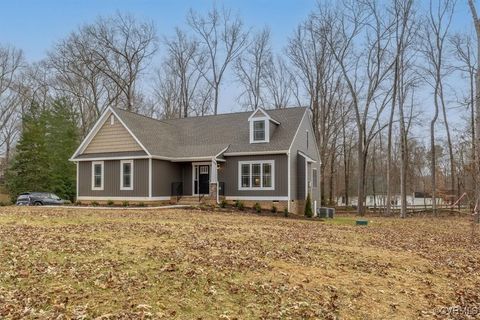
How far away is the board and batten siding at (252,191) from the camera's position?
22.4 metres

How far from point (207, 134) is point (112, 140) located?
5725 mm

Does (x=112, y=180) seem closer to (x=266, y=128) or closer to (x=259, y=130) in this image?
(x=259, y=130)

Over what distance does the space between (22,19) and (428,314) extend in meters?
19.5

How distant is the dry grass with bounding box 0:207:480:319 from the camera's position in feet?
18.4

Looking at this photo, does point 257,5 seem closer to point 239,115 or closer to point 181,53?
point 239,115

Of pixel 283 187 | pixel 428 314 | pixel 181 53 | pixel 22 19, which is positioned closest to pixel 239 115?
pixel 283 187

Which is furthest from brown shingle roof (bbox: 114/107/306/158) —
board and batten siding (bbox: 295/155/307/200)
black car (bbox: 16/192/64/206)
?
black car (bbox: 16/192/64/206)

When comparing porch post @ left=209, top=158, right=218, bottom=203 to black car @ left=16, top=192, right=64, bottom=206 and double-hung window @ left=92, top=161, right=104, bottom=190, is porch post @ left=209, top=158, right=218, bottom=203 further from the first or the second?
black car @ left=16, top=192, right=64, bottom=206

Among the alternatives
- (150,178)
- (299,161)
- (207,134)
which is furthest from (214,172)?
(299,161)

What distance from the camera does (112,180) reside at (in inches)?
941

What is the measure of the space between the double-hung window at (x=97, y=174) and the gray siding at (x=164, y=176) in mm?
3688

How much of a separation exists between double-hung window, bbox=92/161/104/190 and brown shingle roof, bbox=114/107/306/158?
10.1 ft

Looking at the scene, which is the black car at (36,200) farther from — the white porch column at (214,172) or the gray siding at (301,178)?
the gray siding at (301,178)

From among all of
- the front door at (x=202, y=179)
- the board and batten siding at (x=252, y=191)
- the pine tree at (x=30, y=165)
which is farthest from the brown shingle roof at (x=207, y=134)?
the pine tree at (x=30, y=165)
